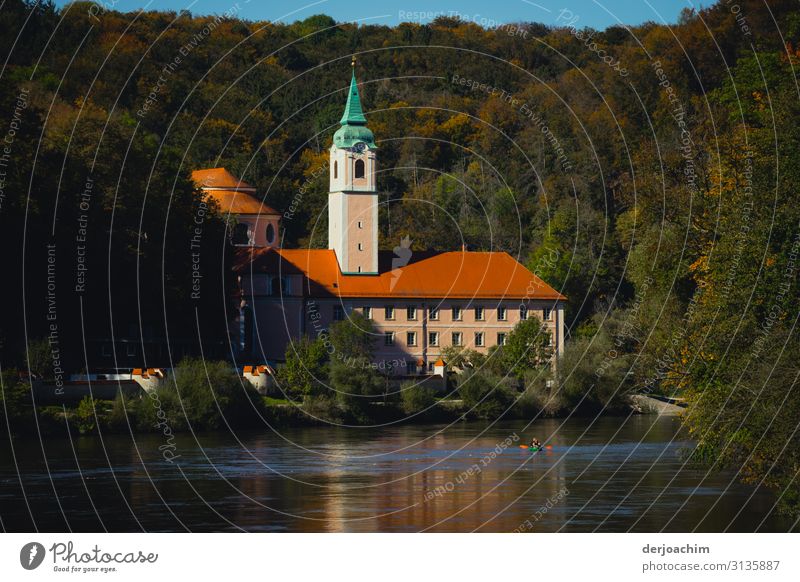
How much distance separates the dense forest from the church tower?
28.8 ft

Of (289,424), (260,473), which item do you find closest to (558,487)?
(260,473)

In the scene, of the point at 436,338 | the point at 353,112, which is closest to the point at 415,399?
the point at 436,338

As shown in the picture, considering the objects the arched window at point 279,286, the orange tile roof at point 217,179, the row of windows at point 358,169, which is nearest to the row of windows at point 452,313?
the arched window at point 279,286

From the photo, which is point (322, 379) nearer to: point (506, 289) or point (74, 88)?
point (506, 289)

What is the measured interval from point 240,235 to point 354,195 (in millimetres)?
9678

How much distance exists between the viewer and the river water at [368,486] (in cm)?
4581

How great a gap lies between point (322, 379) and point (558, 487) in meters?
30.6

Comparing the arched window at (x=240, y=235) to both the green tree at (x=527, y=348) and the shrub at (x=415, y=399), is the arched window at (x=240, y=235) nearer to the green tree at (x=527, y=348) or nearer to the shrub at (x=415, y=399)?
the green tree at (x=527, y=348)

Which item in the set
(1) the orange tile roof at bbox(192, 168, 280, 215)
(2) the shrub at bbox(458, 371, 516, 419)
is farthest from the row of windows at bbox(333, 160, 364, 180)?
(2) the shrub at bbox(458, 371, 516, 419)

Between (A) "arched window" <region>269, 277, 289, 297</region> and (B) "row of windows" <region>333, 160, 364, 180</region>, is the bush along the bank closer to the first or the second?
(A) "arched window" <region>269, 277, 289, 297</region>

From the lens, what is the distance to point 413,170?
13200 centimetres

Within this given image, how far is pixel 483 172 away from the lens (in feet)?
422

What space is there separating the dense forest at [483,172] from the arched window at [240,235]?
26.5ft

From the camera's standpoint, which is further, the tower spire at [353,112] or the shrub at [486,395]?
the tower spire at [353,112]
